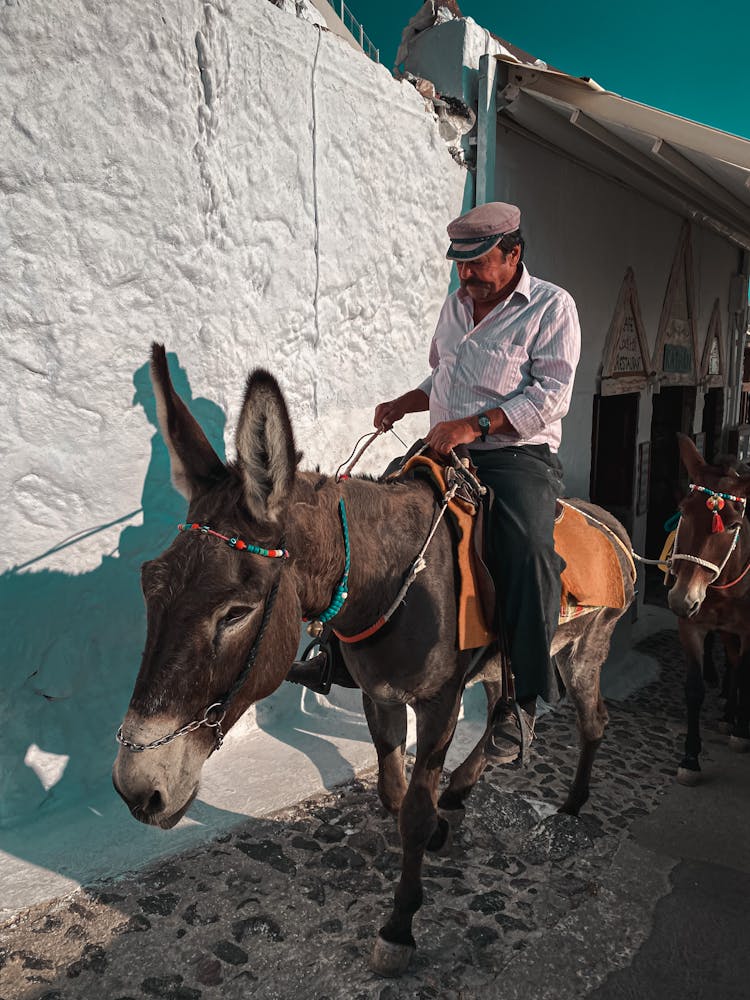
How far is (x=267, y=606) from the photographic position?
1.82 metres

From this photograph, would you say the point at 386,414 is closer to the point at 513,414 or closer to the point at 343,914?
the point at 513,414

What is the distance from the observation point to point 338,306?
4.21 metres

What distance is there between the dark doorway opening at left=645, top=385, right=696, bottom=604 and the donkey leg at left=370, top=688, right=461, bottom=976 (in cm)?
769

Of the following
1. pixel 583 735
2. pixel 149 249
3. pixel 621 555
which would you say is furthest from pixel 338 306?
pixel 583 735

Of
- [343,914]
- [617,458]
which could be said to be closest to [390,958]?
[343,914]

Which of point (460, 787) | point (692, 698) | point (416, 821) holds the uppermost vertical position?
point (416, 821)

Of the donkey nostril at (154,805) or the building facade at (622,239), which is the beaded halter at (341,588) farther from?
the building facade at (622,239)

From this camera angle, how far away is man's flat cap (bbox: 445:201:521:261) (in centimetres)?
258

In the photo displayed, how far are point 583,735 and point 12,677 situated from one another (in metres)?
2.94

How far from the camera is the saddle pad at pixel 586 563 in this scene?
309 centimetres

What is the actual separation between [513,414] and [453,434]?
25 cm

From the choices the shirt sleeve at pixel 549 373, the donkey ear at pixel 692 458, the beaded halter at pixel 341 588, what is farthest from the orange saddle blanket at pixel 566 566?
the donkey ear at pixel 692 458

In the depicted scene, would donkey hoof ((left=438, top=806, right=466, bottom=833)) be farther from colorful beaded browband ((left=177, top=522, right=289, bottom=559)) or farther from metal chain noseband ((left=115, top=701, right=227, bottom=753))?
colorful beaded browband ((left=177, top=522, right=289, bottom=559))

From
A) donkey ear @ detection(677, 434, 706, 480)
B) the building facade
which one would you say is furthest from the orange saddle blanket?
the building facade
